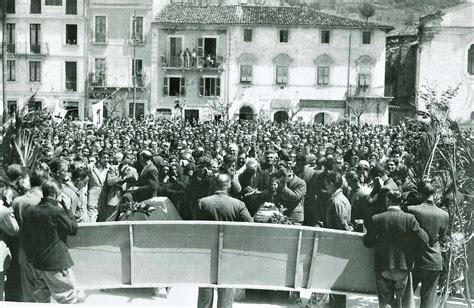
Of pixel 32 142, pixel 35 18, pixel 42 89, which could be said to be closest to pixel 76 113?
pixel 42 89

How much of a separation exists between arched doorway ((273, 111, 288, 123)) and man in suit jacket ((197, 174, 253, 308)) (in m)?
33.7

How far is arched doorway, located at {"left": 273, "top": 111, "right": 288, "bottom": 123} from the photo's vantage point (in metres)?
A: 40.7

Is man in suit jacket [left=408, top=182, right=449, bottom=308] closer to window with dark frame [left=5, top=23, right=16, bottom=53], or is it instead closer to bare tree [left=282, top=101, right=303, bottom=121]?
bare tree [left=282, top=101, right=303, bottom=121]

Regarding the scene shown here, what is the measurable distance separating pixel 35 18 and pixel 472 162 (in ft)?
116

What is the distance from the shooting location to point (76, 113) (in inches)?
1570

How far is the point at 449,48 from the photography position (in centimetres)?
3647

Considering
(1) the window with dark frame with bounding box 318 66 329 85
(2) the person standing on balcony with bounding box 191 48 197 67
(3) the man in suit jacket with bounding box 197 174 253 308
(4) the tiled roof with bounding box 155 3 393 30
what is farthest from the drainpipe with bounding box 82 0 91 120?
(3) the man in suit jacket with bounding box 197 174 253 308

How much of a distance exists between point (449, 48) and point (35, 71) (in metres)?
24.1

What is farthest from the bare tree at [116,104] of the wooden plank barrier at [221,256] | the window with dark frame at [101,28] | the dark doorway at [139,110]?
the wooden plank barrier at [221,256]

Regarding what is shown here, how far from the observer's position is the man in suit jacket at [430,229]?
21.5 ft

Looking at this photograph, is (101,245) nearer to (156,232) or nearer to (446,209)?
(156,232)

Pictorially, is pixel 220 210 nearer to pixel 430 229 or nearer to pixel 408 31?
pixel 430 229

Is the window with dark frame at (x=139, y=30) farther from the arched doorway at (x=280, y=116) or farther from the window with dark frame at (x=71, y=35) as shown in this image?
the arched doorway at (x=280, y=116)

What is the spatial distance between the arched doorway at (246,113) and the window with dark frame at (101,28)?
9456mm
